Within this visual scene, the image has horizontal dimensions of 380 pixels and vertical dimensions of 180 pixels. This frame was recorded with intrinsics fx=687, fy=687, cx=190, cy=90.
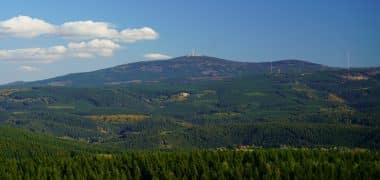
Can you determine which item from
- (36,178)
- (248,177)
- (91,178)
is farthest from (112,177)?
(248,177)

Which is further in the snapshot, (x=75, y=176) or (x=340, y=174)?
(x=75, y=176)

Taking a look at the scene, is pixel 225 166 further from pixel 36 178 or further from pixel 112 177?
pixel 36 178

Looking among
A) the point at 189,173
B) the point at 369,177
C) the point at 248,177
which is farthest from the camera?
the point at 189,173

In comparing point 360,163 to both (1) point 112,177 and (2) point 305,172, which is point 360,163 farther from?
(1) point 112,177

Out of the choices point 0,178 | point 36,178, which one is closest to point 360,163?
Answer: point 36,178

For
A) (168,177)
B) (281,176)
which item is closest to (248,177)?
(281,176)

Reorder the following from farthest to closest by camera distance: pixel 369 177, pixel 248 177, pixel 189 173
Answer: pixel 189 173
pixel 248 177
pixel 369 177

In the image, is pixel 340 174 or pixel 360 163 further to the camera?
pixel 360 163

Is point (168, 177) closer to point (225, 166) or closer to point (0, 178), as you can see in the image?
point (225, 166)
